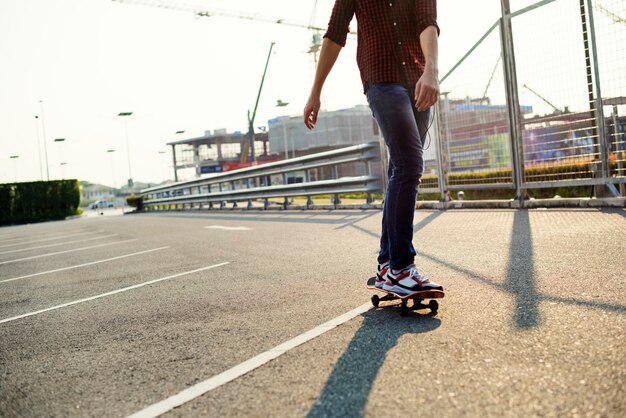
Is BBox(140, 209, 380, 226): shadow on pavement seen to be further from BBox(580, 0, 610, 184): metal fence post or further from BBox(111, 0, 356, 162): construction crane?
BBox(111, 0, 356, 162): construction crane

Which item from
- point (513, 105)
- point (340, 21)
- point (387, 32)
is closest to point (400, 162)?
point (387, 32)

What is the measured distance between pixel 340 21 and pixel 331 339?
1.72 meters

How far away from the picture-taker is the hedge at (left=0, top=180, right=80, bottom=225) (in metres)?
36.6

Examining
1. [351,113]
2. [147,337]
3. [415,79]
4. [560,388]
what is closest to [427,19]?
[415,79]

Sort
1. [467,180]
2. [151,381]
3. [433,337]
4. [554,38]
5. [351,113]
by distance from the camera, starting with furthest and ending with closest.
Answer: [351,113], [467,180], [554,38], [433,337], [151,381]

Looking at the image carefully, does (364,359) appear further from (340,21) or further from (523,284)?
(340,21)

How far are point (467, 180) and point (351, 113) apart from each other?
8756cm

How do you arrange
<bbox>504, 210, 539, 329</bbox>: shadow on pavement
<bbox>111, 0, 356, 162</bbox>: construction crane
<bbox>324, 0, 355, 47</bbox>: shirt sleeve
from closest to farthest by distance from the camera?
<bbox>504, 210, 539, 329</bbox>: shadow on pavement, <bbox>324, 0, 355, 47</bbox>: shirt sleeve, <bbox>111, 0, 356, 162</bbox>: construction crane

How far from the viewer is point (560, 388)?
1459mm

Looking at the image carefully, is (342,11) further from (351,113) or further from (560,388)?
(351,113)

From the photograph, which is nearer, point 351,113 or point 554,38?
point 554,38

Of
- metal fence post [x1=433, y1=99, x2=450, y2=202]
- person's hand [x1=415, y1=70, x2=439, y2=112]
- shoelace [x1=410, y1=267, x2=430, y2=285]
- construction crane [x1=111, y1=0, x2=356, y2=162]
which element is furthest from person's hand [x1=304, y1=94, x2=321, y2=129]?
construction crane [x1=111, y1=0, x2=356, y2=162]

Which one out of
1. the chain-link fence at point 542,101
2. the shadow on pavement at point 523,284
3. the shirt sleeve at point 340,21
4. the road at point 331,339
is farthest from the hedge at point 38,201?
the shirt sleeve at point 340,21

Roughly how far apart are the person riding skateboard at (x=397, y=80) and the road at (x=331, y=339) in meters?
0.39
